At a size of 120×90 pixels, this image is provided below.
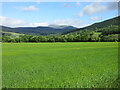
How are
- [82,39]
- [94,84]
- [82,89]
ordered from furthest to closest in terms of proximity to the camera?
[82,39] < [94,84] < [82,89]

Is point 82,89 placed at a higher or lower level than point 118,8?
lower

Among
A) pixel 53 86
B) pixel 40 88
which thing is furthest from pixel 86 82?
pixel 40 88

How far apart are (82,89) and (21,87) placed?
9.20ft

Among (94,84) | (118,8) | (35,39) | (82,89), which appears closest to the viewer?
(82,89)

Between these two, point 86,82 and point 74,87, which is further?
point 86,82

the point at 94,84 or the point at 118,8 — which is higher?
the point at 118,8

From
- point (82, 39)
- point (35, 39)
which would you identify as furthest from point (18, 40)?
point (82, 39)

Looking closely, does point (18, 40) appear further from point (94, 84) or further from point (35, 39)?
point (94, 84)

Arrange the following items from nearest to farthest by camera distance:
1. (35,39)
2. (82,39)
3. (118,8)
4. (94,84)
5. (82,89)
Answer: (82,89)
(94,84)
(118,8)
(82,39)
(35,39)

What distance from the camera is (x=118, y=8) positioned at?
11.2 meters

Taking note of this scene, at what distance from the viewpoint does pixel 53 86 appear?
8.56m

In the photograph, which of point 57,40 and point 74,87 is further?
point 57,40

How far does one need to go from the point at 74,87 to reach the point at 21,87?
246 cm

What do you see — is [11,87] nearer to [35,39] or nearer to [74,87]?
[74,87]
